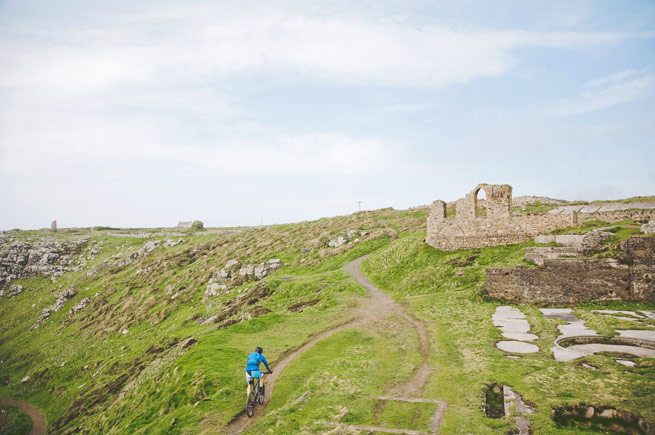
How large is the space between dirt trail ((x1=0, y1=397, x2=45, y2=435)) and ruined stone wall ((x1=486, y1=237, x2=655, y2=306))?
139 ft

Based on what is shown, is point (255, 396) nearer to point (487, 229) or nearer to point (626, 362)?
point (626, 362)

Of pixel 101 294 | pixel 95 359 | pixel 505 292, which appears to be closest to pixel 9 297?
pixel 101 294

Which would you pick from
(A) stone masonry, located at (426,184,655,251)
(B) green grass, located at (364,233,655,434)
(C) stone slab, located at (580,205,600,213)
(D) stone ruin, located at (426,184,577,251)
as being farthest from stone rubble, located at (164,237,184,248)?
(C) stone slab, located at (580,205,600,213)

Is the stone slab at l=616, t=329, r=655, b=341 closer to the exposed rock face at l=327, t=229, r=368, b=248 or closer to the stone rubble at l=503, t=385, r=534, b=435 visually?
the stone rubble at l=503, t=385, r=534, b=435

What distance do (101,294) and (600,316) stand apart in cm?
7359

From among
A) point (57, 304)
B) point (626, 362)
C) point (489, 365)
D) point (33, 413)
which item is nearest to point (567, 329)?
point (626, 362)

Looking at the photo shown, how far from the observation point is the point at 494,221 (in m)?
36.6

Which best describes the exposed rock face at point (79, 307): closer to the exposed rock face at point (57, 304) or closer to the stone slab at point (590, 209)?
the exposed rock face at point (57, 304)

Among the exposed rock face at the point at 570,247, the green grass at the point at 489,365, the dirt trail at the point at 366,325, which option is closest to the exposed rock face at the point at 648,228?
the exposed rock face at the point at 570,247

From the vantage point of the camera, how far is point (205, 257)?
7425 centimetres

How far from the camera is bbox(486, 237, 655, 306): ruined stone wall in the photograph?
2247cm

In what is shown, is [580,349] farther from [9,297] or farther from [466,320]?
[9,297]

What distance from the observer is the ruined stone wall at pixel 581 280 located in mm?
22469

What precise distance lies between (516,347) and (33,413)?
47.8 m
